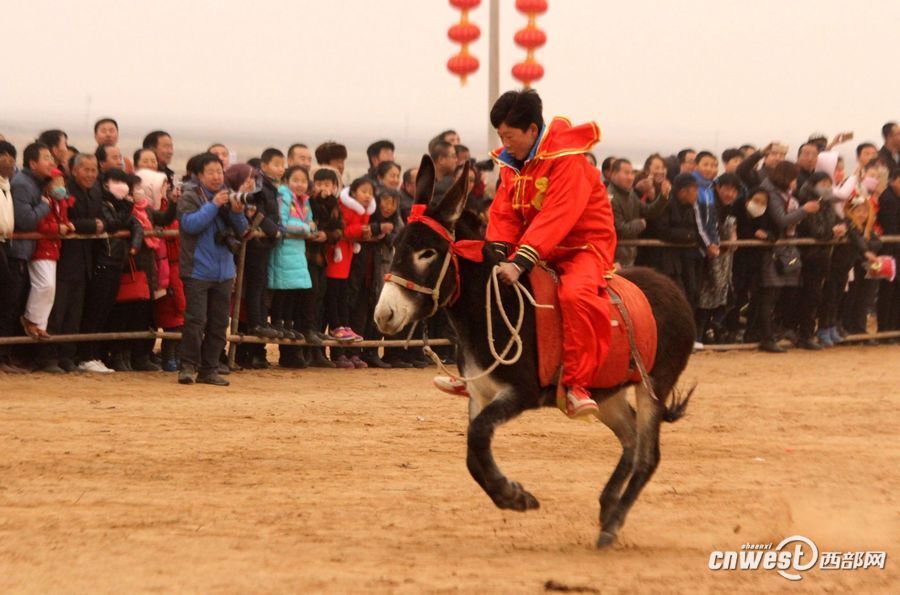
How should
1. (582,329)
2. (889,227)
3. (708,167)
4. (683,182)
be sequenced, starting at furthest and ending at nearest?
1. (889,227)
2. (708,167)
3. (683,182)
4. (582,329)

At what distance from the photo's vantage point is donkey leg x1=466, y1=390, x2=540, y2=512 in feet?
23.6

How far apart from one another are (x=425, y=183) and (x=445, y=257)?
0.40 metres

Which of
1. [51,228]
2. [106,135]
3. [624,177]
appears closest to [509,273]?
[51,228]

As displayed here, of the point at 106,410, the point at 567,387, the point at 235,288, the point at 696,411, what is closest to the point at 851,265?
the point at 696,411

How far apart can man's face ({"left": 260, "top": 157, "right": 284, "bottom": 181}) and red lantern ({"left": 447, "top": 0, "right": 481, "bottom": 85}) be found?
5.87 meters

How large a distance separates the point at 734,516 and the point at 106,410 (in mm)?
5310

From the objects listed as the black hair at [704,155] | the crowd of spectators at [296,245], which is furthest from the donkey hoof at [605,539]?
the black hair at [704,155]

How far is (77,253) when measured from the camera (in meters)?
13.0

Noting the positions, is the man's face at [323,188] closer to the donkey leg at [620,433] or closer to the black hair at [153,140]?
the black hair at [153,140]

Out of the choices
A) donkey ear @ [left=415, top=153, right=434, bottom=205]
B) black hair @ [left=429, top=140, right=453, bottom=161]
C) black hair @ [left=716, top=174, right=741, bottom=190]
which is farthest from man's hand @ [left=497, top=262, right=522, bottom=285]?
black hair @ [left=716, top=174, right=741, bottom=190]

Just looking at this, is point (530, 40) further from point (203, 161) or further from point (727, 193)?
point (203, 161)

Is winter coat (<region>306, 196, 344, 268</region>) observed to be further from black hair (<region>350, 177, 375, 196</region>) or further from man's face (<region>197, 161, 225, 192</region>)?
man's face (<region>197, 161, 225, 192</region>)

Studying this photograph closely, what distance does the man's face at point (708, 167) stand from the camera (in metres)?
17.4

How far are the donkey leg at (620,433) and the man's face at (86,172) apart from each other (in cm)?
637
